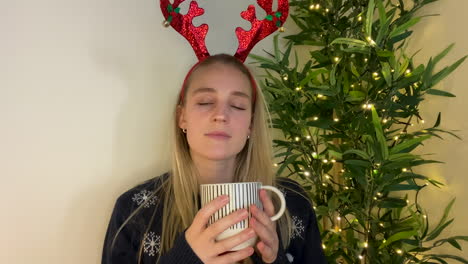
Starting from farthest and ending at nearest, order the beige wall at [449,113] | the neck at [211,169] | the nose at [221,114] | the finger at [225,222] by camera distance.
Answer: the beige wall at [449,113], the neck at [211,169], the nose at [221,114], the finger at [225,222]

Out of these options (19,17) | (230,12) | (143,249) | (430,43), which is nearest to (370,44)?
(430,43)

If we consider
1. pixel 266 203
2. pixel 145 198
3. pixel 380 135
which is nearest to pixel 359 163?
pixel 380 135

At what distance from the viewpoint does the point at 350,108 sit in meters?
0.94

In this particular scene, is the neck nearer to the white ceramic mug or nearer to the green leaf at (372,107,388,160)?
the white ceramic mug

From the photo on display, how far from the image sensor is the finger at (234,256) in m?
0.59

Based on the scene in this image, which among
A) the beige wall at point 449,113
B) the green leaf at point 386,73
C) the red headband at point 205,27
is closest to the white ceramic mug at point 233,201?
the red headband at point 205,27

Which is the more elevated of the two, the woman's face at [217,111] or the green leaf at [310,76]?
the green leaf at [310,76]

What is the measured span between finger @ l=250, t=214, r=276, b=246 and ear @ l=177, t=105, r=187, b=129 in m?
0.36

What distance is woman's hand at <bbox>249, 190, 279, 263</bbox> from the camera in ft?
1.98

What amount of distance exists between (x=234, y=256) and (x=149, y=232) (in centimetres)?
31

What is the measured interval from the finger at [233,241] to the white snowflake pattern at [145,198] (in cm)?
32

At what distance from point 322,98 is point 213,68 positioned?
14.5 inches

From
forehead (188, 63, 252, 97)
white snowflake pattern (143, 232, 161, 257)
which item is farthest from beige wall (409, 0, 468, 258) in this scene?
white snowflake pattern (143, 232, 161, 257)

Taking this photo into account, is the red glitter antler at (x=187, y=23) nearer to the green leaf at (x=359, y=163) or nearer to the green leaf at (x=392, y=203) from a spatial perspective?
the green leaf at (x=359, y=163)
